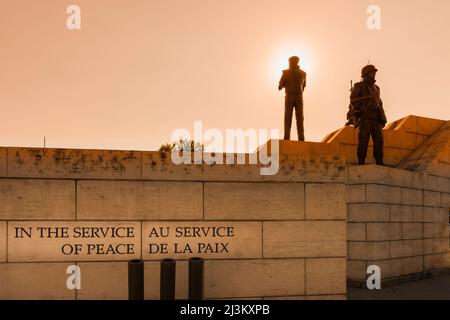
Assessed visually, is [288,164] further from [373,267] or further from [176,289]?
[373,267]

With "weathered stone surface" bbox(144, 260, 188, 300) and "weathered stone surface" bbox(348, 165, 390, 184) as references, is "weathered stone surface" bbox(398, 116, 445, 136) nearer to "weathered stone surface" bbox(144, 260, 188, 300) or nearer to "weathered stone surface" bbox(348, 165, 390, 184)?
"weathered stone surface" bbox(348, 165, 390, 184)

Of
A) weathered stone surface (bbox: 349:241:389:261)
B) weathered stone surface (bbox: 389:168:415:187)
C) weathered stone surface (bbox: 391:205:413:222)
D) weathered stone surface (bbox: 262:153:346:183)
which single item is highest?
weathered stone surface (bbox: 262:153:346:183)

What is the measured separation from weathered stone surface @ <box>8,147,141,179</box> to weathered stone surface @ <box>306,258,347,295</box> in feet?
12.2

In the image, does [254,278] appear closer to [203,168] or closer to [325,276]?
[325,276]

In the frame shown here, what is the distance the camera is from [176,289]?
6.97m

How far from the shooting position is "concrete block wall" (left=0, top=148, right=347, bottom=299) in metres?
6.67

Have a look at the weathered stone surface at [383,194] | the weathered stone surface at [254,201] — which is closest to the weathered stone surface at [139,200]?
the weathered stone surface at [254,201]

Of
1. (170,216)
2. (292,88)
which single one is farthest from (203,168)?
(292,88)

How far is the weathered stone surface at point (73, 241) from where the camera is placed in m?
6.66

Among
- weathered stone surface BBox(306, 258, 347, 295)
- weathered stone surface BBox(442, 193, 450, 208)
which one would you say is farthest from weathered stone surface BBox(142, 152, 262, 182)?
weathered stone surface BBox(442, 193, 450, 208)
